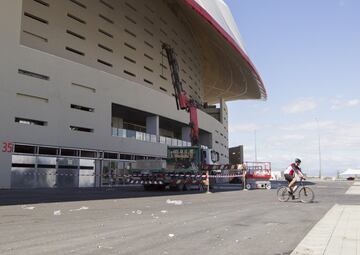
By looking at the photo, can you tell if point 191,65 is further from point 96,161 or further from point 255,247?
point 255,247

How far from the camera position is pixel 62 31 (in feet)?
114

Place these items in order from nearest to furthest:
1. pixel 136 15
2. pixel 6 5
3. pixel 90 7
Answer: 1. pixel 6 5
2. pixel 90 7
3. pixel 136 15

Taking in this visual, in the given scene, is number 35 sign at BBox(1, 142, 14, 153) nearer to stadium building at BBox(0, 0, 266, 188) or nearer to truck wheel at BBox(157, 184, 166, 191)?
stadium building at BBox(0, 0, 266, 188)

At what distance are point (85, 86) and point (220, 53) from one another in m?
33.8

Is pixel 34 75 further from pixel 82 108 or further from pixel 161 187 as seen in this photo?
pixel 161 187

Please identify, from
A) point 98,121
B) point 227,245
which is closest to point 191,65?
point 98,121

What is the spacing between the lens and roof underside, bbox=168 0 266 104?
4884 centimetres

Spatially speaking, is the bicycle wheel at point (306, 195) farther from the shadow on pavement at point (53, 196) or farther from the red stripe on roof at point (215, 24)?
the red stripe on roof at point (215, 24)

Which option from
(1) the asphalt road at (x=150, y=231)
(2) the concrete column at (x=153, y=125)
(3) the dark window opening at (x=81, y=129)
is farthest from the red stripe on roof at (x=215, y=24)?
(1) the asphalt road at (x=150, y=231)

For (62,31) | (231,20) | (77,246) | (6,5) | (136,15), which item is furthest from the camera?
(231,20)

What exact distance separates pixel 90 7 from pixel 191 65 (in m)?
27.6

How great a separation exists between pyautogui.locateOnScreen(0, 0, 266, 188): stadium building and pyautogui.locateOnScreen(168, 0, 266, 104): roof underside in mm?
452

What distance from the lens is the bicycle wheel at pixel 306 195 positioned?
1733cm

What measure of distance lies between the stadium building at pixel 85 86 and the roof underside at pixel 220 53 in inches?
17.8
